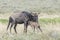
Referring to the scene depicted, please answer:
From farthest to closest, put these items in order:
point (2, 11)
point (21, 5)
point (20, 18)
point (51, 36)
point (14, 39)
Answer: point (21, 5) → point (2, 11) → point (20, 18) → point (51, 36) → point (14, 39)

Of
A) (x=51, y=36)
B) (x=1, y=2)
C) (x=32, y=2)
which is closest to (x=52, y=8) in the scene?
(x=32, y=2)

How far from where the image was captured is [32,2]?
52562mm

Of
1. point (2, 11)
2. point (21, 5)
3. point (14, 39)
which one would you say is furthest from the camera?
point (21, 5)

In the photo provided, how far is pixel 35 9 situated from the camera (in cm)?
4772

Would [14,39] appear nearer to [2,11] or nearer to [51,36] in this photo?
[51,36]

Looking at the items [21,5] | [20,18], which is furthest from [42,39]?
[21,5]

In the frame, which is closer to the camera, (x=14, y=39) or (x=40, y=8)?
(x=14, y=39)

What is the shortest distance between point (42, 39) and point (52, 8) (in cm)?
3591

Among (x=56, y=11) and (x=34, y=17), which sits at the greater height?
(x=34, y=17)

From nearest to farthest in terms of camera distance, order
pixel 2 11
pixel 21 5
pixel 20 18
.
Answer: pixel 20 18 → pixel 2 11 → pixel 21 5

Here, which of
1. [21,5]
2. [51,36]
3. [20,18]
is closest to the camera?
[51,36]

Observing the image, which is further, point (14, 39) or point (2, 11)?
point (2, 11)

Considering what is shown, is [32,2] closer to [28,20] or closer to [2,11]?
[2,11]

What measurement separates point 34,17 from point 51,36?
3.81 metres
